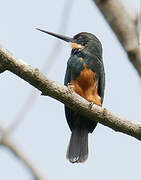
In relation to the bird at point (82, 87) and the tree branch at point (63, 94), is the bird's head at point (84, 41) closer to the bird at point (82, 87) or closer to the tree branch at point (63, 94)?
the bird at point (82, 87)

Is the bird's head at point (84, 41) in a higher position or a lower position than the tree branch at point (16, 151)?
lower

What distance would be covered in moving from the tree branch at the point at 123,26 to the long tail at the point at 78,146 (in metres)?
3.21

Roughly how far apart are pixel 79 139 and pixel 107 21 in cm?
328

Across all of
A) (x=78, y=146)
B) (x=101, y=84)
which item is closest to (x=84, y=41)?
(x=101, y=84)

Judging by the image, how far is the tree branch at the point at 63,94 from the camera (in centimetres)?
241

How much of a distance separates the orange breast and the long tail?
497 millimetres

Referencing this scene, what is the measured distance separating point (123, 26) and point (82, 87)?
9.71ft

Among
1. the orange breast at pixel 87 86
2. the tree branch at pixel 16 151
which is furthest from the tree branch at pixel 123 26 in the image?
the orange breast at pixel 87 86

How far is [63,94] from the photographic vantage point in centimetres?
254

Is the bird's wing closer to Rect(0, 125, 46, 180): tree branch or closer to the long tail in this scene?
the long tail

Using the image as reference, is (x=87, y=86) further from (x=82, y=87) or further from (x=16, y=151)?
(x=16, y=151)

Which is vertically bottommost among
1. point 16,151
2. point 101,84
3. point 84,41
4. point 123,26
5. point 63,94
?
point 101,84

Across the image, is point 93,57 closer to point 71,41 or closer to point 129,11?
point 71,41

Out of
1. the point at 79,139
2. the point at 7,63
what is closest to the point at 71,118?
the point at 79,139
